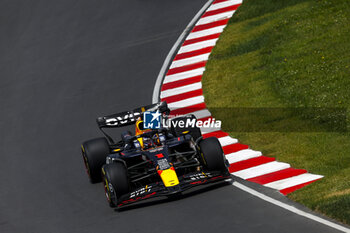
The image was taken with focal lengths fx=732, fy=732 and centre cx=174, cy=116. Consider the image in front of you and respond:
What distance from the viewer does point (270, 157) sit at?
1411 centimetres

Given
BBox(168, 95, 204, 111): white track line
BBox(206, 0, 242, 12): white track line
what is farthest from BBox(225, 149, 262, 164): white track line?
BBox(206, 0, 242, 12): white track line


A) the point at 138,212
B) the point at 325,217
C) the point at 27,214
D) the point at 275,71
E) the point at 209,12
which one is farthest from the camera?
the point at 209,12

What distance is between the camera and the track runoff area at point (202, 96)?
1265 cm

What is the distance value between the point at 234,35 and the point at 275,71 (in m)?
3.43

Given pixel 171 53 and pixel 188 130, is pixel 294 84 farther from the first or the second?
pixel 171 53

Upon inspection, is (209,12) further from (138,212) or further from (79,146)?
(138,212)

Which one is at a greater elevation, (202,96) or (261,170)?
(202,96)

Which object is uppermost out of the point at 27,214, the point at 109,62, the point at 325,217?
the point at 109,62

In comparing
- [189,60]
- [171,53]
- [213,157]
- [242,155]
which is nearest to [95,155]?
[213,157]

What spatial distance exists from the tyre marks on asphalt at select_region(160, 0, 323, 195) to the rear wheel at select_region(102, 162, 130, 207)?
2.18m

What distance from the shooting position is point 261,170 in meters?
13.5

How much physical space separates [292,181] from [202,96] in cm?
610

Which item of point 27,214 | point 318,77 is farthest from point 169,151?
point 318,77

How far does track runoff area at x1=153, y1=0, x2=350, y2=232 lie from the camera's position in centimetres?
1265
